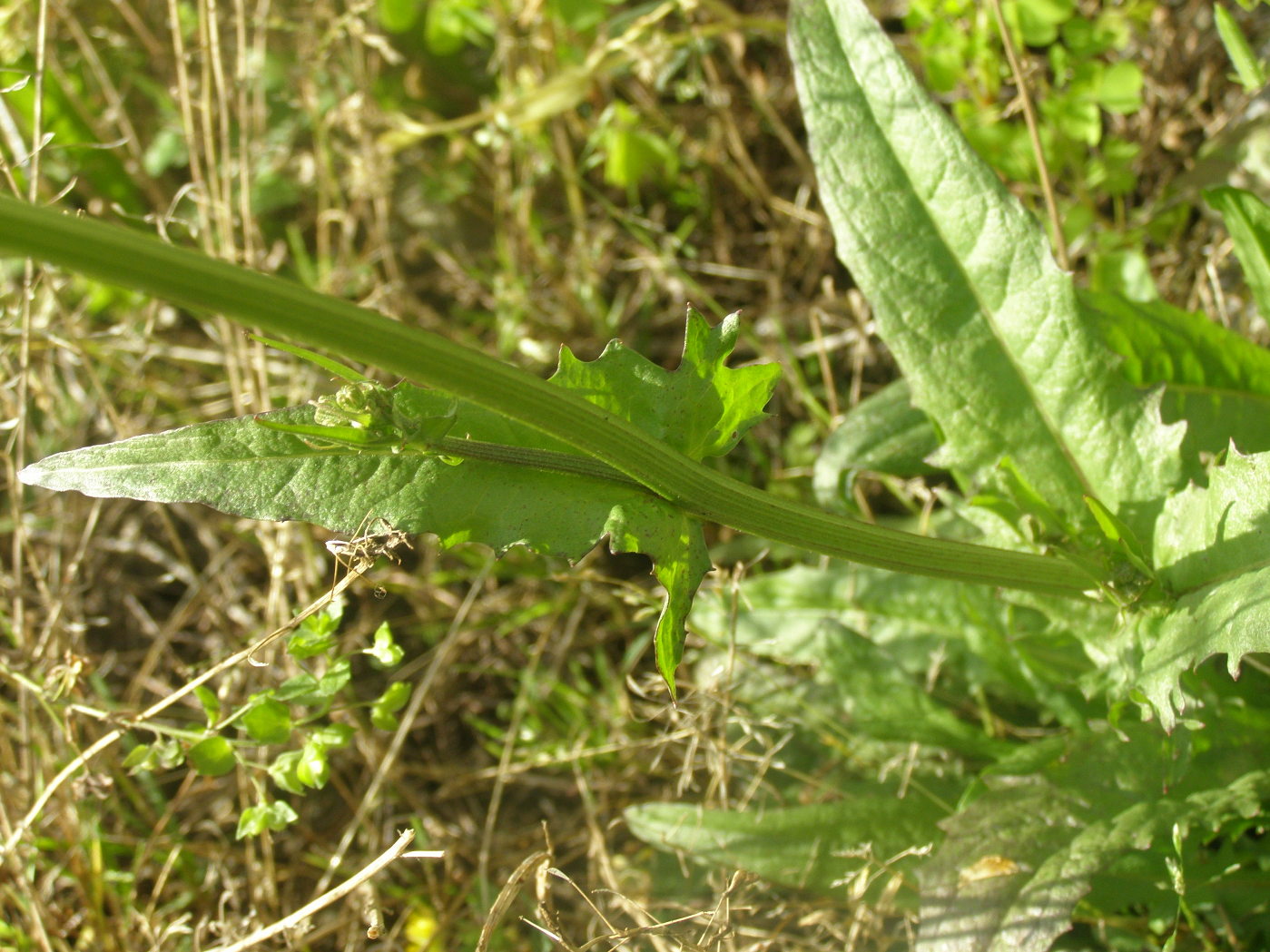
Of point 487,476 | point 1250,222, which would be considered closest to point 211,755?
point 487,476

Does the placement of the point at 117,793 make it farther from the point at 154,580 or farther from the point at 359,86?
the point at 359,86

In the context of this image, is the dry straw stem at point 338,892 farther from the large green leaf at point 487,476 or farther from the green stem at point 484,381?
the green stem at point 484,381

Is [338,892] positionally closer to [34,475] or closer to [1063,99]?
[34,475]

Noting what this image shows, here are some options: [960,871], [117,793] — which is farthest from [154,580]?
[960,871]

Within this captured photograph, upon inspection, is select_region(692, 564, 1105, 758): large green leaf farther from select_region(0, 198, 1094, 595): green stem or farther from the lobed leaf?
select_region(0, 198, 1094, 595): green stem

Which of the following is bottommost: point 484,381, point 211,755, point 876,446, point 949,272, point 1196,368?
point 211,755

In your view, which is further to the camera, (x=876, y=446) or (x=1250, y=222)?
(x=876, y=446)

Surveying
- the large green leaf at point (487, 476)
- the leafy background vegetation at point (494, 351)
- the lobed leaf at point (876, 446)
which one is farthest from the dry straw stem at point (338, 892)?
the lobed leaf at point (876, 446)
